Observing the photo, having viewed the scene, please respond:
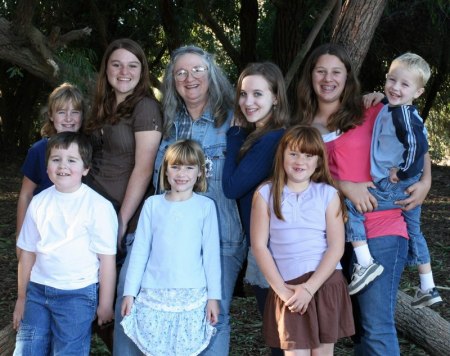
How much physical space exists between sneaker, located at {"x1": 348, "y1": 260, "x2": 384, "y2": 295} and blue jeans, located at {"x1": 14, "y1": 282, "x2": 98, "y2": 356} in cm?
117

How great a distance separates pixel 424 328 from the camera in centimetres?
418

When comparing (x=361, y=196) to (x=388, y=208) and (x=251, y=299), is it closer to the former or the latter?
(x=388, y=208)

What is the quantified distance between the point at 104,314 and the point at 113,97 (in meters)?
1.06

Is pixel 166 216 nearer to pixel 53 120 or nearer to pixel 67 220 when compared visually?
pixel 67 220

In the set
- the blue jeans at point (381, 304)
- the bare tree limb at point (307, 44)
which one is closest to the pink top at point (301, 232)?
the blue jeans at point (381, 304)

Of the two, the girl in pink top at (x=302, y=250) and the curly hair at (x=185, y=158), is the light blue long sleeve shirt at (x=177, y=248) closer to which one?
the curly hair at (x=185, y=158)

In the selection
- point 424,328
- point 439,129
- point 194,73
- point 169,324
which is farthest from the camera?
point 439,129

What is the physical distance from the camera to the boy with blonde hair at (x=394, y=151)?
2901 mm

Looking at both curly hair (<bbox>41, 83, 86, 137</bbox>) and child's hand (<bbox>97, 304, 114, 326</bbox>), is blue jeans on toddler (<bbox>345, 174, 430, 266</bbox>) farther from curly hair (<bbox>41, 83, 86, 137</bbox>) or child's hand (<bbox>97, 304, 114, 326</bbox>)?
curly hair (<bbox>41, 83, 86, 137</bbox>)

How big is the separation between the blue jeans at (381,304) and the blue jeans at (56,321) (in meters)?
1.23

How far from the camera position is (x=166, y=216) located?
300cm

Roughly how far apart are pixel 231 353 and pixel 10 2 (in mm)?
4726

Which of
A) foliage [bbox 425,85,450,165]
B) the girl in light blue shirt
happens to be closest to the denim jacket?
the girl in light blue shirt

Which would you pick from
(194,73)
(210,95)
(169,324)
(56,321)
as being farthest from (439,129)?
(56,321)
